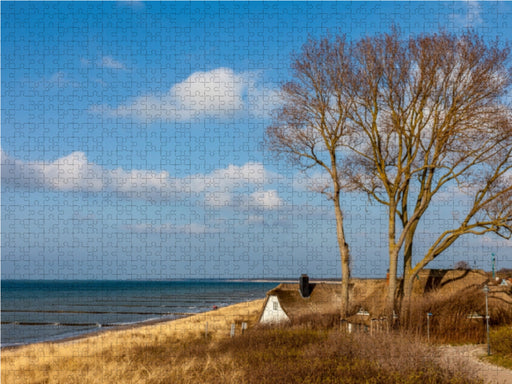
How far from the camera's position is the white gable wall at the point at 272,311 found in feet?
123

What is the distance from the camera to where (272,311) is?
3847 centimetres

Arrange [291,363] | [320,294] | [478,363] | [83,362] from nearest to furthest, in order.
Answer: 1. [291,363]
2. [478,363]
3. [83,362]
4. [320,294]

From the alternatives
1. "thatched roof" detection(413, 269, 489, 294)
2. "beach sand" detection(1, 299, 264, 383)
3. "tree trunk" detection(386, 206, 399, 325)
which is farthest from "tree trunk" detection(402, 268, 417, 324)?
"beach sand" detection(1, 299, 264, 383)

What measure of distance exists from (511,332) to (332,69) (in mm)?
14008

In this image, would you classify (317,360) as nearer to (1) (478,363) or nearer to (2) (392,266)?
(1) (478,363)

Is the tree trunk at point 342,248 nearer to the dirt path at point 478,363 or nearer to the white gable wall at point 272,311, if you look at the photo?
the dirt path at point 478,363

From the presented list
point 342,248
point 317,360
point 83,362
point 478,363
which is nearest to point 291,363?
point 317,360

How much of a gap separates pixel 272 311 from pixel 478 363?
21127 millimetres

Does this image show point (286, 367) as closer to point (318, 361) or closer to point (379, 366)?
point (318, 361)

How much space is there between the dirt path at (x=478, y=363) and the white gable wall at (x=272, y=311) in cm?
1600

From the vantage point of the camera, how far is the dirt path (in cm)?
1375

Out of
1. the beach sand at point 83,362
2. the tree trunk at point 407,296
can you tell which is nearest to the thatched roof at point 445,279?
the tree trunk at point 407,296

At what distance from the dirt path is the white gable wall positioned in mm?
16000

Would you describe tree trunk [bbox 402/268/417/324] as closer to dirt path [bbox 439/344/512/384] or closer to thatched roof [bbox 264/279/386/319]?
dirt path [bbox 439/344/512/384]
